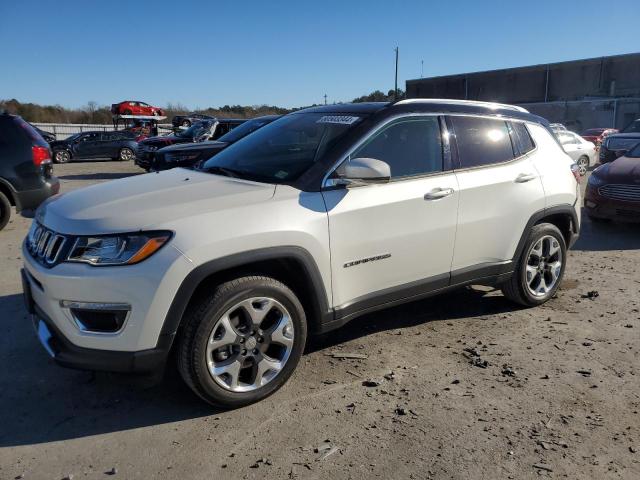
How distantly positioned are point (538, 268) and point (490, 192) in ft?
3.48

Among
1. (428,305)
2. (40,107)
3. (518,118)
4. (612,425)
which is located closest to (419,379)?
(612,425)

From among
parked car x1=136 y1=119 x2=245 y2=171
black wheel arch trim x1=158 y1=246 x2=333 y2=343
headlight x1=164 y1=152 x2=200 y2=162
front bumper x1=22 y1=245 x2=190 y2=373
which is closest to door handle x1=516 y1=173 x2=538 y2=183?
black wheel arch trim x1=158 y1=246 x2=333 y2=343

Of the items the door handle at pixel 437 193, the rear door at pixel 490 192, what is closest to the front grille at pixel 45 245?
the door handle at pixel 437 193

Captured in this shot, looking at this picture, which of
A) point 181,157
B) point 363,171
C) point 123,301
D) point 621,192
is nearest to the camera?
point 123,301

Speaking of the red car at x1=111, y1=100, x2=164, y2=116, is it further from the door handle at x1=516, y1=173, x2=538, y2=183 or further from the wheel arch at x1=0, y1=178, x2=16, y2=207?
the door handle at x1=516, y1=173, x2=538, y2=183

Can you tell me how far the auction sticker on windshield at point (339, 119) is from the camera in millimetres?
3812

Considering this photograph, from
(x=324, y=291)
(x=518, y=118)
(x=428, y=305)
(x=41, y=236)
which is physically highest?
(x=518, y=118)

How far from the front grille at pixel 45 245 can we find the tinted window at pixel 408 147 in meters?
1.85

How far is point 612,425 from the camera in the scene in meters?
3.02

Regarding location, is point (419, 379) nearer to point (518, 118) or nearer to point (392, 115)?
point (392, 115)

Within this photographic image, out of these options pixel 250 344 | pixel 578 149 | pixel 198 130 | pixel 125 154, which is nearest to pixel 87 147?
pixel 125 154

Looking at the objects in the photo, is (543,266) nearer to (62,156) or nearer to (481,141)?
(481,141)

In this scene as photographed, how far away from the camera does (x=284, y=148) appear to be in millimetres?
4027

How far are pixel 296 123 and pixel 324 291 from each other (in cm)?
158
